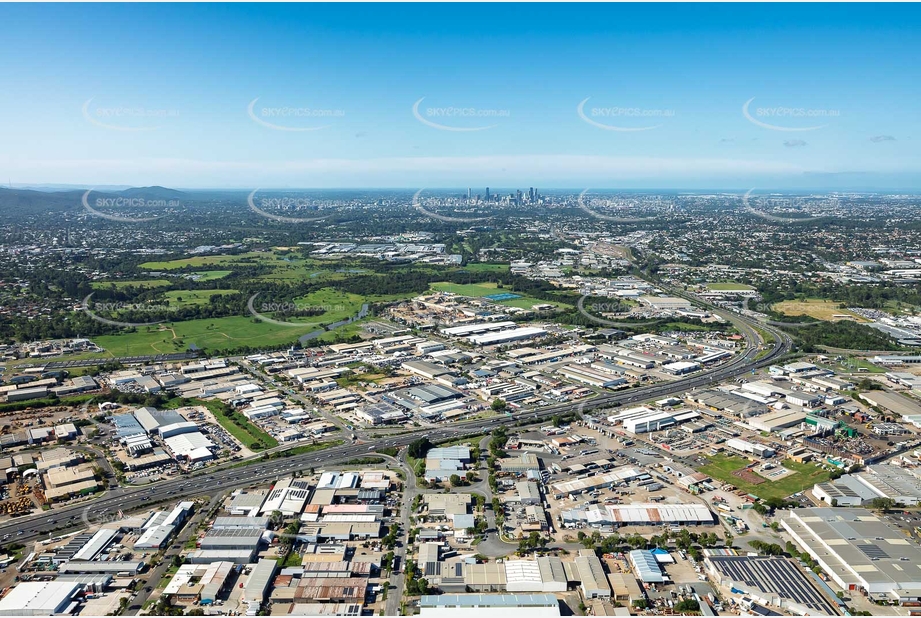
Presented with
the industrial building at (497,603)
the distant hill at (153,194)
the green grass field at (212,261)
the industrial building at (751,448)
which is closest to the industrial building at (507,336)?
the industrial building at (751,448)

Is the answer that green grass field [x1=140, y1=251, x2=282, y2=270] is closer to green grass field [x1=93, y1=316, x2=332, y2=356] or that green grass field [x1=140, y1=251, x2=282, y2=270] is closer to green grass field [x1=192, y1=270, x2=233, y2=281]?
green grass field [x1=192, y1=270, x2=233, y2=281]

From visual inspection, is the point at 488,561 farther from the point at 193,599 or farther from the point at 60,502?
the point at 60,502

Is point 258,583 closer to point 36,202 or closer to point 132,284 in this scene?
point 132,284

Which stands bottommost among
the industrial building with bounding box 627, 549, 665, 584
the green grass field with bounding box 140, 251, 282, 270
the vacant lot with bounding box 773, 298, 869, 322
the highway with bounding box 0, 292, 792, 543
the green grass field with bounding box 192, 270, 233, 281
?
the green grass field with bounding box 192, 270, 233, 281


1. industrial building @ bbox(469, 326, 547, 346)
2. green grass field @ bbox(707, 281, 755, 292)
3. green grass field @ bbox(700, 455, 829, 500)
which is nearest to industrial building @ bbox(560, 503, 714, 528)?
green grass field @ bbox(700, 455, 829, 500)

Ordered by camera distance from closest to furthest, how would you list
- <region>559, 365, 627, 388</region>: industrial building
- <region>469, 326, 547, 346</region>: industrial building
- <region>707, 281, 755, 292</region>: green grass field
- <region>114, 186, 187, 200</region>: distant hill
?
<region>559, 365, 627, 388</region>: industrial building → <region>469, 326, 547, 346</region>: industrial building → <region>707, 281, 755, 292</region>: green grass field → <region>114, 186, 187, 200</region>: distant hill

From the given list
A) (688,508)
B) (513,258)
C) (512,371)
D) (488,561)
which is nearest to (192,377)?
(512,371)

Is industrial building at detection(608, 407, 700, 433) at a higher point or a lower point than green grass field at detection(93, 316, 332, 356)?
higher
